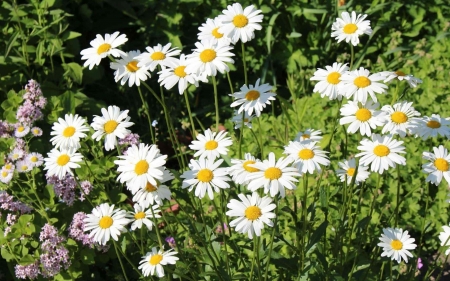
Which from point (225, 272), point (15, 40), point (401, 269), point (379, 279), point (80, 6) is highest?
point (80, 6)

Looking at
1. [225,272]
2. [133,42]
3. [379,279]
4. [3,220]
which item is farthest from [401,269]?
[133,42]

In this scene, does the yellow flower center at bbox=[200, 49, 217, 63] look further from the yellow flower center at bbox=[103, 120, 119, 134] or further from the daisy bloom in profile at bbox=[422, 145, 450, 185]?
the daisy bloom in profile at bbox=[422, 145, 450, 185]

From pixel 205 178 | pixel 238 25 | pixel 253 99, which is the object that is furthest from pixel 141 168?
pixel 238 25

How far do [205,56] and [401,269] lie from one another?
1.32 meters

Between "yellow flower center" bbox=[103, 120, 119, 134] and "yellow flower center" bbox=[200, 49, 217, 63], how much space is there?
0.98 feet

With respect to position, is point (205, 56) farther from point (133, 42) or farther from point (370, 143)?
point (133, 42)

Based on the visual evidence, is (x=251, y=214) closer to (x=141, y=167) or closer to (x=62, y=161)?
(x=141, y=167)

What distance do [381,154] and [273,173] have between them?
11.9 inches

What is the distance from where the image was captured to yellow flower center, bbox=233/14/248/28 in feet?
5.87

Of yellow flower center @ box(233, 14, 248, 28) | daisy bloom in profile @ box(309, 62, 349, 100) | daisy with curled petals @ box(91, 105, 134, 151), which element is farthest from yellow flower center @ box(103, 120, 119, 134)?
daisy bloom in profile @ box(309, 62, 349, 100)

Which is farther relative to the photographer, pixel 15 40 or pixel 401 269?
pixel 15 40

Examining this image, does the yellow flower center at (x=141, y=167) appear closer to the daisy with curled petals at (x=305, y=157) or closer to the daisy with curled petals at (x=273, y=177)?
the daisy with curled petals at (x=273, y=177)

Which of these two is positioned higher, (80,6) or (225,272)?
(80,6)

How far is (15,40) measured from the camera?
10.4 ft
